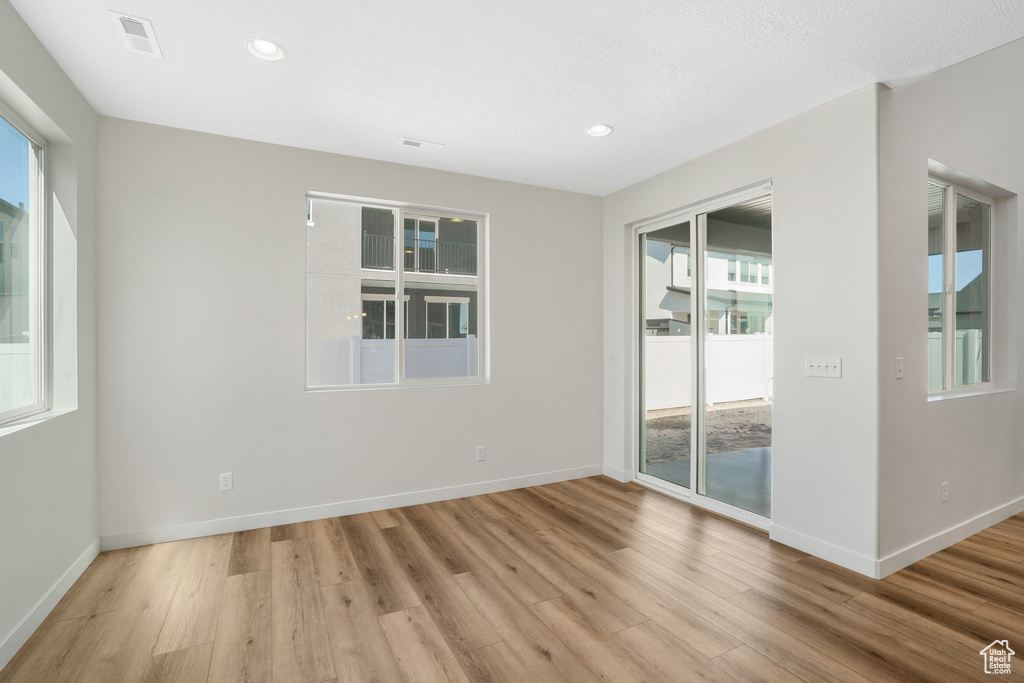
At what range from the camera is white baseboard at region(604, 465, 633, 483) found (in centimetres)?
438

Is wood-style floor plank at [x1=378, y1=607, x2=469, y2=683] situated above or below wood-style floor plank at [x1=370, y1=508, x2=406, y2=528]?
above

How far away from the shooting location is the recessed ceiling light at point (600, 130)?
307 cm

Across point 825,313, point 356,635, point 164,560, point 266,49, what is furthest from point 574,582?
point 266,49

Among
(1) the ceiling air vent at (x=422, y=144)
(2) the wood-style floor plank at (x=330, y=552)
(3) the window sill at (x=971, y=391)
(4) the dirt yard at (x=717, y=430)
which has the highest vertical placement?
(1) the ceiling air vent at (x=422, y=144)

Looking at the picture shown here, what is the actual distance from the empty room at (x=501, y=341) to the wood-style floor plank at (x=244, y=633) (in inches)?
0.9

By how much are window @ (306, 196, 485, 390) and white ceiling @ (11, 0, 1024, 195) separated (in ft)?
2.25

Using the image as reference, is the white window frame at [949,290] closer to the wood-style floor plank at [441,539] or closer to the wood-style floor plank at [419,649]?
the wood-style floor plank at [441,539]

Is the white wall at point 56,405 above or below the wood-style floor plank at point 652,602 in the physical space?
above

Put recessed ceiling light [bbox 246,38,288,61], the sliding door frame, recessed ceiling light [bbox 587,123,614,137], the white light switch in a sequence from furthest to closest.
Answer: the sliding door frame, recessed ceiling light [bbox 587,123,614,137], the white light switch, recessed ceiling light [bbox 246,38,288,61]

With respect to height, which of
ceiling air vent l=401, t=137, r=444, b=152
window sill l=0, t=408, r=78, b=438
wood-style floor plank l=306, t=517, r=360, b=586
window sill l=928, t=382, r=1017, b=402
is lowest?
wood-style floor plank l=306, t=517, r=360, b=586

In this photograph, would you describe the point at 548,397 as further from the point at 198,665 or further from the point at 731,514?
the point at 198,665

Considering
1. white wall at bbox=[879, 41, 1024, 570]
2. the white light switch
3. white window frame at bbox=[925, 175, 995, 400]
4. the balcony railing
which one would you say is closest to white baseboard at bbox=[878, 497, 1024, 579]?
white wall at bbox=[879, 41, 1024, 570]

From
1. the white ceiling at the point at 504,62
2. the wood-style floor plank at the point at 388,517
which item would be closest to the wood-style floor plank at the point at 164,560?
the wood-style floor plank at the point at 388,517

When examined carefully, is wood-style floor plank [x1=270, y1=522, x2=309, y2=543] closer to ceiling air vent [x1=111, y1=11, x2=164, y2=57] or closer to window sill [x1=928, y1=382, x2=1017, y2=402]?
ceiling air vent [x1=111, y1=11, x2=164, y2=57]
